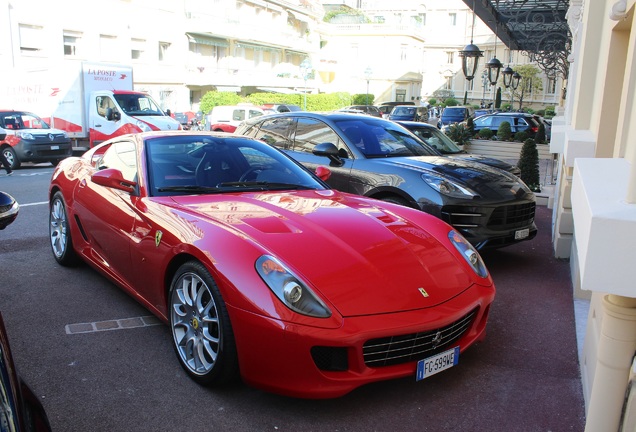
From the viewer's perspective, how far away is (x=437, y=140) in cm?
1040

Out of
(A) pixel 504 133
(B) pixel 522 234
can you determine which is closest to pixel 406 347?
(B) pixel 522 234

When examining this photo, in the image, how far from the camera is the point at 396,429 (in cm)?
309

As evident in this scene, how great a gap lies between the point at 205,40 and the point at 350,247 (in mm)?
39425

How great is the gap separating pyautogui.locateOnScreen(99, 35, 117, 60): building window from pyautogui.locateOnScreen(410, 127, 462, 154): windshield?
24475 mm

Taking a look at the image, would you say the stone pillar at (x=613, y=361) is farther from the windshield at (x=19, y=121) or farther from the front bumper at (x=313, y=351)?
the windshield at (x=19, y=121)

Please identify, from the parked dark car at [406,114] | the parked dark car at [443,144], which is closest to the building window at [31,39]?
the parked dark car at [406,114]

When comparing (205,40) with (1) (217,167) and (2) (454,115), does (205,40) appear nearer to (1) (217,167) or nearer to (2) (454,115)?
(2) (454,115)

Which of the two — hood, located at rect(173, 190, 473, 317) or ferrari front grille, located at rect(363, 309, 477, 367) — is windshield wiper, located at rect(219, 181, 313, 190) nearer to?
hood, located at rect(173, 190, 473, 317)

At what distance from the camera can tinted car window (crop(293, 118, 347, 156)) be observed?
23.5 ft

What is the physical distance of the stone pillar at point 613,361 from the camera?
2.04 m

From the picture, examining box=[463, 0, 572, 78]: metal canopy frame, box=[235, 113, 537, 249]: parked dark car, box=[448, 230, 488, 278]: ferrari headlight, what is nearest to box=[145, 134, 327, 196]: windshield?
box=[448, 230, 488, 278]: ferrari headlight

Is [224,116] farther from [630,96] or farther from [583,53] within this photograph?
[630,96]

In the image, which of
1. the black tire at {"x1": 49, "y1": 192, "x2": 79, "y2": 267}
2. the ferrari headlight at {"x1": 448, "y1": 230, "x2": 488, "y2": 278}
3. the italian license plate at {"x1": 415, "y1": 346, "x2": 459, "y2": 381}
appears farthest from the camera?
the black tire at {"x1": 49, "y1": 192, "x2": 79, "y2": 267}

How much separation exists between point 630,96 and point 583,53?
374 cm
